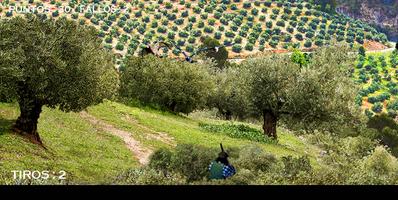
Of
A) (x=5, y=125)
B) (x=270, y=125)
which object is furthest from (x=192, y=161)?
(x=270, y=125)

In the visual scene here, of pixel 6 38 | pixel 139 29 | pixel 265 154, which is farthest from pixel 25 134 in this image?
pixel 139 29

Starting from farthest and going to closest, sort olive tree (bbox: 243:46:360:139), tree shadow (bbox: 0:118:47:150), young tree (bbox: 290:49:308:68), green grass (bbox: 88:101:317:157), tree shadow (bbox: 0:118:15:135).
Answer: young tree (bbox: 290:49:308:68) < olive tree (bbox: 243:46:360:139) < green grass (bbox: 88:101:317:157) < tree shadow (bbox: 0:118:15:135) < tree shadow (bbox: 0:118:47:150)

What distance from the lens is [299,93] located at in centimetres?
5447

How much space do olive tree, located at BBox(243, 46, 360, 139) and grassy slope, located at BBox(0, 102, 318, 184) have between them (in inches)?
128

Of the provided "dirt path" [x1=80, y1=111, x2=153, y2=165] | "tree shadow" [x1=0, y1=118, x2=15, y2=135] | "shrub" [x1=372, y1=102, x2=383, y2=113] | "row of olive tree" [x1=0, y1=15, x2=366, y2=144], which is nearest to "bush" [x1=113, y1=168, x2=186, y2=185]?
"row of olive tree" [x1=0, y1=15, x2=366, y2=144]

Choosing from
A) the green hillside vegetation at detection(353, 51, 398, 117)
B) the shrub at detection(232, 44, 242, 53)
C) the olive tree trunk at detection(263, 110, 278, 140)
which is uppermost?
the olive tree trunk at detection(263, 110, 278, 140)

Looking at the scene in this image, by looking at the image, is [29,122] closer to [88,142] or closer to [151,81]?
[88,142]

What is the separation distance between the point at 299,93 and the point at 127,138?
1783cm

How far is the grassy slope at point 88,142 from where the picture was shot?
99.5 ft

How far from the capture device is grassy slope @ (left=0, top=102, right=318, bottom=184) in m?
30.3

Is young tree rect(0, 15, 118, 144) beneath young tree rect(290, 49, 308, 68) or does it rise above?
above

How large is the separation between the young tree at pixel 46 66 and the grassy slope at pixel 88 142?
7.05ft

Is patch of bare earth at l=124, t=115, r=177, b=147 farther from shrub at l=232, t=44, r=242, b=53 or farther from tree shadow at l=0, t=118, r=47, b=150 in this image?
shrub at l=232, t=44, r=242, b=53

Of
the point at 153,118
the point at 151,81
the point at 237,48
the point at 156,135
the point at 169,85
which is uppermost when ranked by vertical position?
the point at 156,135
